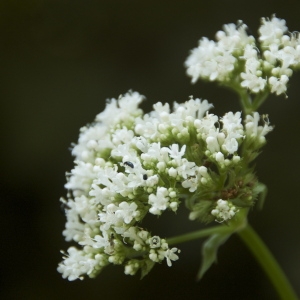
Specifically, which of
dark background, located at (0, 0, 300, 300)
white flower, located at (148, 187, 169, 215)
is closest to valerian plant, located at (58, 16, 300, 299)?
white flower, located at (148, 187, 169, 215)

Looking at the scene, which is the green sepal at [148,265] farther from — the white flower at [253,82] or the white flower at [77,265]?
the white flower at [253,82]

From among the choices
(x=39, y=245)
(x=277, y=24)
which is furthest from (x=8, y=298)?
(x=277, y=24)

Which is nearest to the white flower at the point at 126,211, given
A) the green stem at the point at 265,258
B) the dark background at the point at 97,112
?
the green stem at the point at 265,258

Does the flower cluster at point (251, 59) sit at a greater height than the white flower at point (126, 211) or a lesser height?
greater

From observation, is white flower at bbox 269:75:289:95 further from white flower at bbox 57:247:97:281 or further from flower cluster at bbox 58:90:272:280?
white flower at bbox 57:247:97:281

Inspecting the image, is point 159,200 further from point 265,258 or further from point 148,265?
point 265,258

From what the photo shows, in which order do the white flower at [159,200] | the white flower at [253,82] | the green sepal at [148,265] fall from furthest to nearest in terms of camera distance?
the white flower at [253,82] < the green sepal at [148,265] < the white flower at [159,200]

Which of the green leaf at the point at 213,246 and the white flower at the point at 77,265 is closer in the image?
the white flower at the point at 77,265

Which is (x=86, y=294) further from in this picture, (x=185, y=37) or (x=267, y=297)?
(x=185, y=37)
